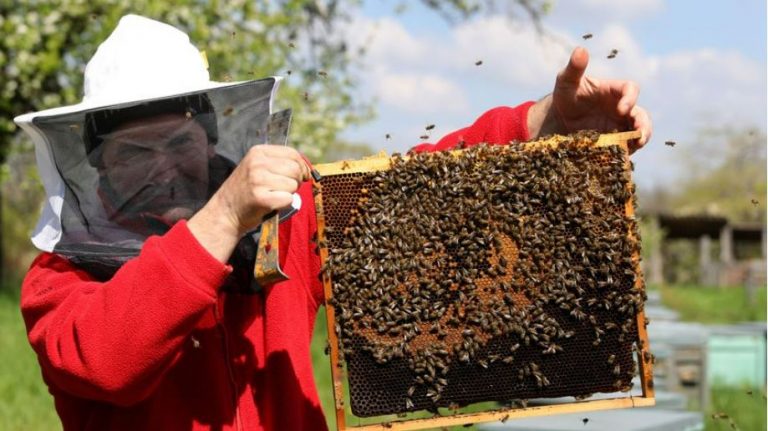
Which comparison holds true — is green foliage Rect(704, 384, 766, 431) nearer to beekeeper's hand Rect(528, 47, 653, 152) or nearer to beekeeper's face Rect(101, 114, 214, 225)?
beekeeper's hand Rect(528, 47, 653, 152)

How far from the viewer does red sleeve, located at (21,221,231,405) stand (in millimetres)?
2850

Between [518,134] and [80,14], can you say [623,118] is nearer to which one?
[518,134]

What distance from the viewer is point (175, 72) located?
342 centimetres

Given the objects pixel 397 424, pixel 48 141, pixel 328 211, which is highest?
pixel 48 141

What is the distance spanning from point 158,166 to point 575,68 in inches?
62.7

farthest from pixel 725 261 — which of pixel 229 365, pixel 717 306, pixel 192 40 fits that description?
pixel 229 365

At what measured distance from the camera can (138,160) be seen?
A: 3.27 m

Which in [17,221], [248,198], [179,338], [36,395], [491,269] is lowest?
[36,395]

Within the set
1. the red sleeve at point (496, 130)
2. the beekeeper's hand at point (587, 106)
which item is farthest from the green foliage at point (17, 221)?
the beekeeper's hand at point (587, 106)

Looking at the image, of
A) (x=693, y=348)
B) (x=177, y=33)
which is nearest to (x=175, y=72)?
(x=177, y=33)

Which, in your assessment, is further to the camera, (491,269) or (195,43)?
(195,43)

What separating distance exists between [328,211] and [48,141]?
1.01 metres

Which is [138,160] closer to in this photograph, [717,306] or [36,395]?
[36,395]

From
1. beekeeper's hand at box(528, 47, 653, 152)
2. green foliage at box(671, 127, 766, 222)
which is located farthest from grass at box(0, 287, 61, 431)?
green foliage at box(671, 127, 766, 222)
